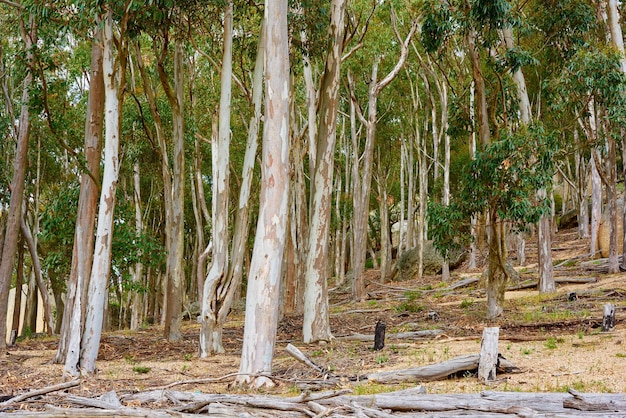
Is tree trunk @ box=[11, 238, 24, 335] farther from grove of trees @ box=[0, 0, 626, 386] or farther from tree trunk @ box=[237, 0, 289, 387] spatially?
tree trunk @ box=[237, 0, 289, 387]

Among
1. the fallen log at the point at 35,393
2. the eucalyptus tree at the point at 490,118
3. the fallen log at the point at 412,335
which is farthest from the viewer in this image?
the eucalyptus tree at the point at 490,118

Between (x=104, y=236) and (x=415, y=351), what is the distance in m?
5.50

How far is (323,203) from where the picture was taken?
532 inches

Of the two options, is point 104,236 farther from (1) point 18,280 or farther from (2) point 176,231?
(1) point 18,280

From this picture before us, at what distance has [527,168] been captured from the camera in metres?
13.1

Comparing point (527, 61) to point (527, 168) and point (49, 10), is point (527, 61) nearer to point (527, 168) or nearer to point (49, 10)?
point (527, 168)

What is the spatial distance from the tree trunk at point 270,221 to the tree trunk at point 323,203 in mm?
3731

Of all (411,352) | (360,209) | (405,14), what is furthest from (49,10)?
(405,14)

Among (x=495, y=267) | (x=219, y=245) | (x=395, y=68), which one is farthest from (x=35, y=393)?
(x=395, y=68)

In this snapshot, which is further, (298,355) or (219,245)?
(219,245)

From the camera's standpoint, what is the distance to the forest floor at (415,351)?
28.1 ft

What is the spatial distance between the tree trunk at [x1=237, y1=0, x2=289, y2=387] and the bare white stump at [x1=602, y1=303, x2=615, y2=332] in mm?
5886

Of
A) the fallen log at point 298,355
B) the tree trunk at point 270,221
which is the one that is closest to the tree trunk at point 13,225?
the tree trunk at point 270,221

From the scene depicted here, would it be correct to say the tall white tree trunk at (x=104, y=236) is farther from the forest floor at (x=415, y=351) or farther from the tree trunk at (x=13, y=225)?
the tree trunk at (x=13, y=225)
